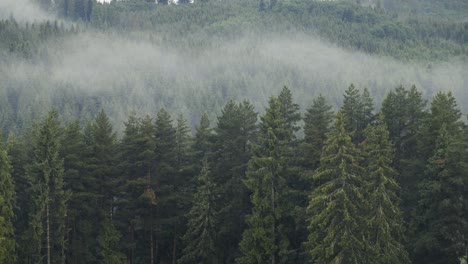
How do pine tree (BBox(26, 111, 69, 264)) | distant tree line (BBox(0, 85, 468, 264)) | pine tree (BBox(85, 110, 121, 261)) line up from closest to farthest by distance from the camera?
1. distant tree line (BBox(0, 85, 468, 264))
2. pine tree (BBox(26, 111, 69, 264))
3. pine tree (BBox(85, 110, 121, 261))

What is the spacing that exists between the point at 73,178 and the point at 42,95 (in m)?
134

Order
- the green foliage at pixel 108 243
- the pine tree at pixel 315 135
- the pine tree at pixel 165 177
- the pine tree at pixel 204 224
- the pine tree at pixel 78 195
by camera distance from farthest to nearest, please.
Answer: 1. the pine tree at pixel 165 177
2. the pine tree at pixel 315 135
3. the green foliage at pixel 108 243
4. the pine tree at pixel 78 195
5. the pine tree at pixel 204 224

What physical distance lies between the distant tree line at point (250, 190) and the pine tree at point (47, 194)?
12cm

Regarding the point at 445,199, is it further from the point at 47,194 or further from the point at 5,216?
the point at 5,216

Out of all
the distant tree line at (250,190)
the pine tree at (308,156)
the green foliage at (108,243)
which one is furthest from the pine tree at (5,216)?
the pine tree at (308,156)

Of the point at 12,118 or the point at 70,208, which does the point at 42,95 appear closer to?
the point at 12,118

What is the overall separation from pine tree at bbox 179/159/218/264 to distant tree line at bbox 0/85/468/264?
0.11m

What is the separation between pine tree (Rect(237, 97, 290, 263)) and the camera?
34719 millimetres

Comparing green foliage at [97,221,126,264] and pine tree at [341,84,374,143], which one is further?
pine tree at [341,84,374,143]

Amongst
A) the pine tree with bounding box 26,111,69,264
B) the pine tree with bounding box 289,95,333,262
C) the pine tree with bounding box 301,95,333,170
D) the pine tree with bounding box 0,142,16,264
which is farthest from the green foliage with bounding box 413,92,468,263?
the pine tree with bounding box 0,142,16,264

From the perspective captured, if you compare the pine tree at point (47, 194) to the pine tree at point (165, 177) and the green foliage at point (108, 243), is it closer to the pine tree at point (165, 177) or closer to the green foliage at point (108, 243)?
the green foliage at point (108, 243)

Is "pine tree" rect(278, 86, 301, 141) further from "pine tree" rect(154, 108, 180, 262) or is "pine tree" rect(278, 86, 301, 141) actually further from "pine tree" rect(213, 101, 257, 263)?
"pine tree" rect(154, 108, 180, 262)

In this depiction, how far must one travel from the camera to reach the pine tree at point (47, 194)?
3466cm

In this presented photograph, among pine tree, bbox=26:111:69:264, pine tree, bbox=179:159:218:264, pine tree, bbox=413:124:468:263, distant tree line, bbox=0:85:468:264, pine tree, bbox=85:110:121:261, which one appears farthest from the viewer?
pine tree, bbox=85:110:121:261
